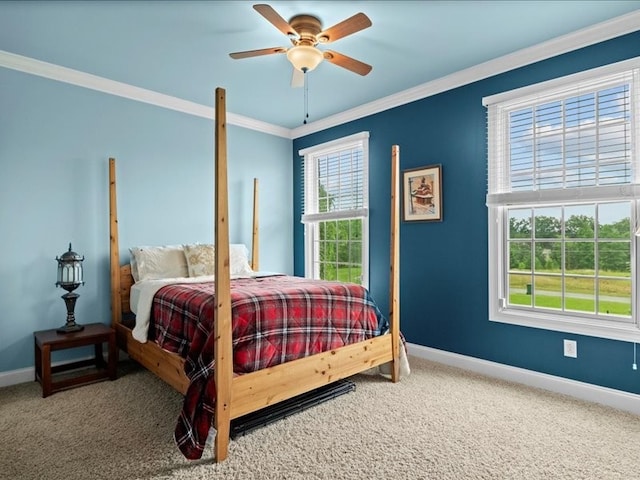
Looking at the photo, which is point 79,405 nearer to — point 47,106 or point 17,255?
point 17,255

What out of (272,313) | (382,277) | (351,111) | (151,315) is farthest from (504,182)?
(151,315)

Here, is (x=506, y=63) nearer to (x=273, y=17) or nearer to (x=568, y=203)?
(x=568, y=203)

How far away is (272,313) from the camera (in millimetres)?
2312

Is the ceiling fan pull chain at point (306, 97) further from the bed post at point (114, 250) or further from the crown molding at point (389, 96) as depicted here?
the bed post at point (114, 250)

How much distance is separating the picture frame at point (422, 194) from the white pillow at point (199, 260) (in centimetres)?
198

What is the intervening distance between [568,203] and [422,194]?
122 centimetres

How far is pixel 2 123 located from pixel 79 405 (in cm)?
228

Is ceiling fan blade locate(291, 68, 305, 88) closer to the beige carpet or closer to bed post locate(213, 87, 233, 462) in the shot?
bed post locate(213, 87, 233, 462)

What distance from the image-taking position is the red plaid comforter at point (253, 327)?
1957mm

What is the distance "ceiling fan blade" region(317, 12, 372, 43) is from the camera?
207 cm

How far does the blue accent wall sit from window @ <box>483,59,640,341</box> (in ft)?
0.33

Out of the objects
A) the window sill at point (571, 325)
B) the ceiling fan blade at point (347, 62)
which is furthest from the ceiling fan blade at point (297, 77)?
the window sill at point (571, 325)

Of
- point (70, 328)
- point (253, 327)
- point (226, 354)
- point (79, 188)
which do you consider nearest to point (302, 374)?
point (253, 327)

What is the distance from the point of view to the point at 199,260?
356 cm
